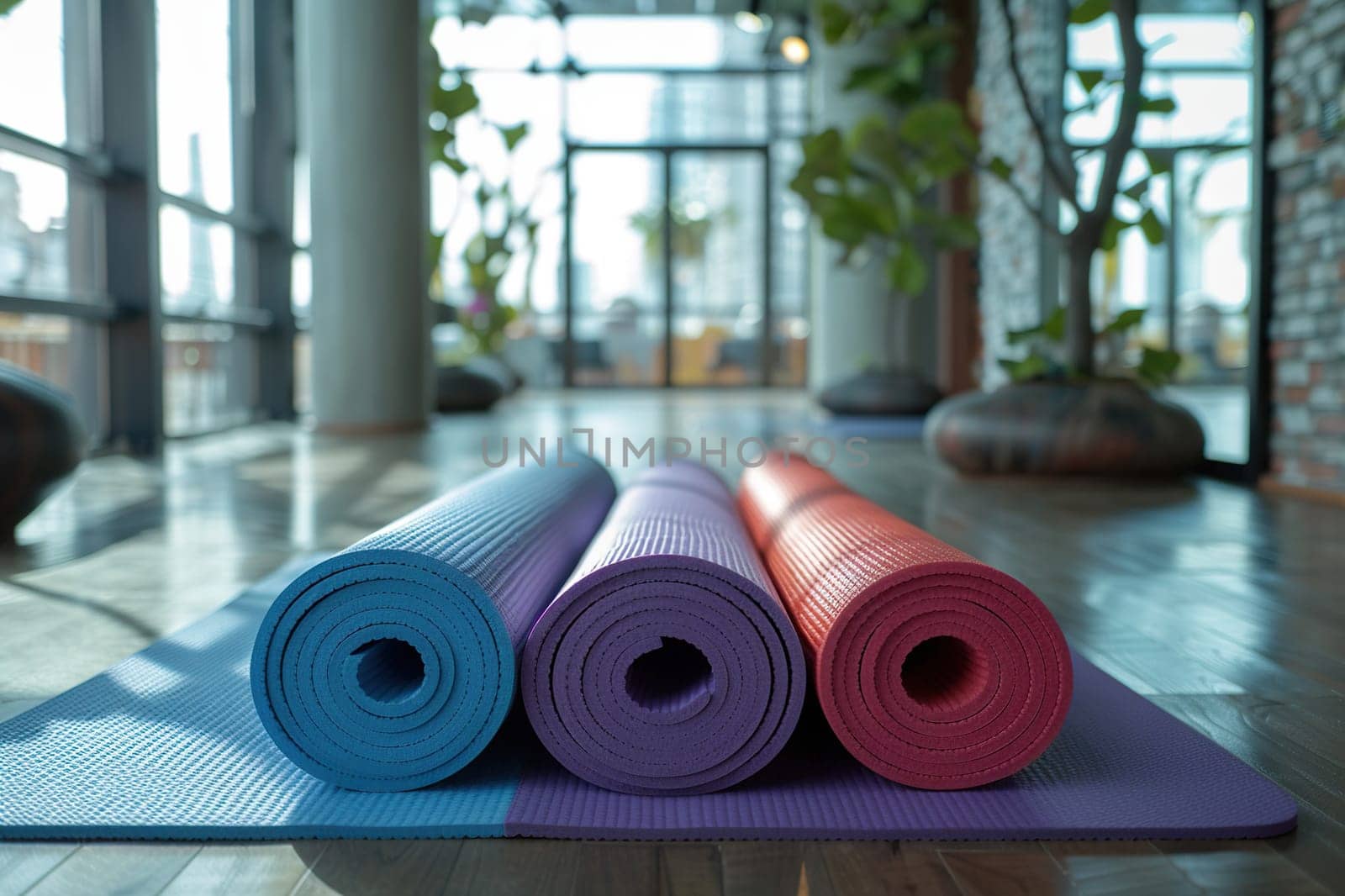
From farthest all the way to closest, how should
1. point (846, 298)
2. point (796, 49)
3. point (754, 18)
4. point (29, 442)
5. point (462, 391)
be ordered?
point (796, 49)
point (754, 18)
point (846, 298)
point (462, 391)
point (29, 442)

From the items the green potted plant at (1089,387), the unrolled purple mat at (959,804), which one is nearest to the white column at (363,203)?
the green potted plant at (1089,387)

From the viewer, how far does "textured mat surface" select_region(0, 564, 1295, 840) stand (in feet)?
3.58

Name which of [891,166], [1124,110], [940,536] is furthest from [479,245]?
Answer: [940,536]

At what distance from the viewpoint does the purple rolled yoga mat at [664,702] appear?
3.91ft

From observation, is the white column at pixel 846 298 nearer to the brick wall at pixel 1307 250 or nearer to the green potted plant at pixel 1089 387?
the green potted plant at pixel 1089 387

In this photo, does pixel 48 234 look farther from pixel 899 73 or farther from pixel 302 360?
pixel 899 73

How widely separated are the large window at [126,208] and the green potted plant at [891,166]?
288cm

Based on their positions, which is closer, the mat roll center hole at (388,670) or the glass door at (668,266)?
the mat roll center hole at (388,670)

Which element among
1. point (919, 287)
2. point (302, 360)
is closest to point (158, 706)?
point (919, 287)

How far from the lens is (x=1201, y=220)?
13.2 ft

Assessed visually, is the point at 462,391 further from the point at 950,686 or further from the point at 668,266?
the point at 950,686

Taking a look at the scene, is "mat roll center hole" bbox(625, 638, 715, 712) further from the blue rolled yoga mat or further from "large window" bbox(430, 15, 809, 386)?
"large window" bbox(430, 15, 809, 386)

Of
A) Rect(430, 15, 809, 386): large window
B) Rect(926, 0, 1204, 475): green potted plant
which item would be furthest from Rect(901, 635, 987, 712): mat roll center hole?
Rect(430, 15, 809, 386): large window

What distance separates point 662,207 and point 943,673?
10612mm
